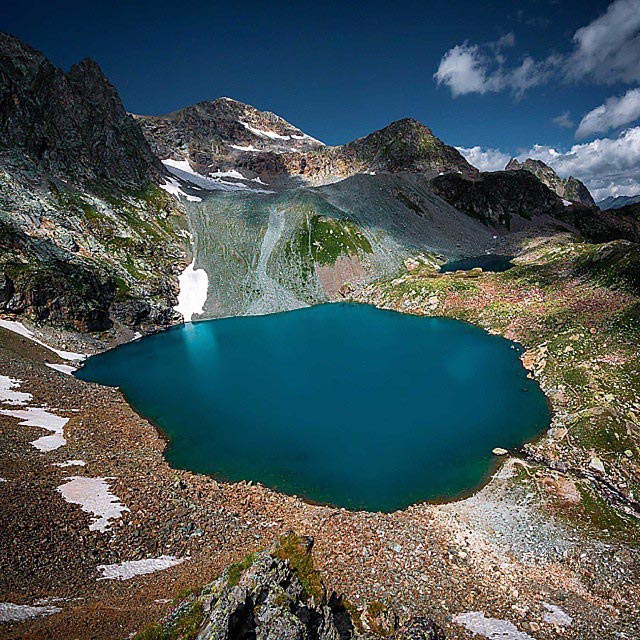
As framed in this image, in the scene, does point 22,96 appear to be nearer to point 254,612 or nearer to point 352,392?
point 352,392

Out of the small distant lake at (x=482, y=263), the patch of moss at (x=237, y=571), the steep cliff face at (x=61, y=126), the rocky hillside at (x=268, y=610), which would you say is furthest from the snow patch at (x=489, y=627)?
the steep cliff face at (x=61, y=126)

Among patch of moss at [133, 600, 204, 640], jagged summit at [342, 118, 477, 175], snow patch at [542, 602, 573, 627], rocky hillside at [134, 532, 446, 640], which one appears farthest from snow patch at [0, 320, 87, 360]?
jagged summit at [342, 118, 477, 175]

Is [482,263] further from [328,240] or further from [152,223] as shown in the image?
[152,223]

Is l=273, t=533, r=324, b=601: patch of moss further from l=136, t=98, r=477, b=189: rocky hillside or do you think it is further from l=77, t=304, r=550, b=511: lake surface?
l=136, t=98, r=477, b=189: rocky hillside

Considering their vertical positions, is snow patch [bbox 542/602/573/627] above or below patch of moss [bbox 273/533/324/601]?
below

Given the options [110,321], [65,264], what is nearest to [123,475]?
[110,321]

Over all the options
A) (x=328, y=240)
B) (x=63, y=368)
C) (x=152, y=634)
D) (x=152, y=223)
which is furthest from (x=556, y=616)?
(x=152, y=223)
